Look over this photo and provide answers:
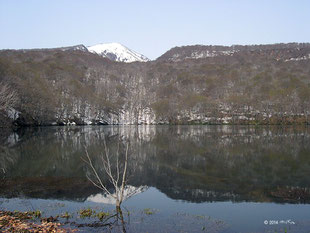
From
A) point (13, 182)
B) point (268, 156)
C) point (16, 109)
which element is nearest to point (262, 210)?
point (13, 182)

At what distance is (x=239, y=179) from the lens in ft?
75.5

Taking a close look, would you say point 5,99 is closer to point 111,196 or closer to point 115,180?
point 115,180

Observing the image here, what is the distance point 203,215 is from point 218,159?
1799 centimetres

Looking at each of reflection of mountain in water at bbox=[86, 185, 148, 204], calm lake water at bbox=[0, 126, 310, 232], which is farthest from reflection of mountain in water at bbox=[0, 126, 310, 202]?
reflection of mountain in water at bbox=[86, 185, 148, 204]

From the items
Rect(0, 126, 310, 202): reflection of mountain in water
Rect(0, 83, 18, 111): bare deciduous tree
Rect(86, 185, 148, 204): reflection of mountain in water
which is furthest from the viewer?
Rect(0, 83, 18, 111): bare deciduous tree

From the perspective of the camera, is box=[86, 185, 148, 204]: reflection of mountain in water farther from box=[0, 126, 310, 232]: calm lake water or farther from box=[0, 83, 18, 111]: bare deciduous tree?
box=[0, 83, 18, 111]: bare deciduous tree

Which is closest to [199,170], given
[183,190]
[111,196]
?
[183,190]

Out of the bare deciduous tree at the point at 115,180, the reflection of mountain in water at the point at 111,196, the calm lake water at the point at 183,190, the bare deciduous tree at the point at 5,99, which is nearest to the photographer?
the calm lake water at the point at 183,190

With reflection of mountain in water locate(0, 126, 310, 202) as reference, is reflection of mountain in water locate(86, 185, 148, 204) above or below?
above

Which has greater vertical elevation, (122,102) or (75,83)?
(75,83)

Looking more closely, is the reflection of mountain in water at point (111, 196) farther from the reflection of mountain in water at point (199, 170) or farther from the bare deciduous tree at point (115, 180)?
the reflection of mountain in water at point (199, 170)

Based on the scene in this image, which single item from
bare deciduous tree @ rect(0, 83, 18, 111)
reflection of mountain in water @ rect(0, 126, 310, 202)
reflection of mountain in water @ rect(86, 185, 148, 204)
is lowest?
reflection of mountain in water @ rect(0, 126, 310, 202)

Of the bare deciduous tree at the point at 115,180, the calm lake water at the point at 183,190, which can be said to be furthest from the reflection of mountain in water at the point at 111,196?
the bare deciduous tree at the point at 115,180

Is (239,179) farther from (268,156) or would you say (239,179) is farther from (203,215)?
(268,156)
